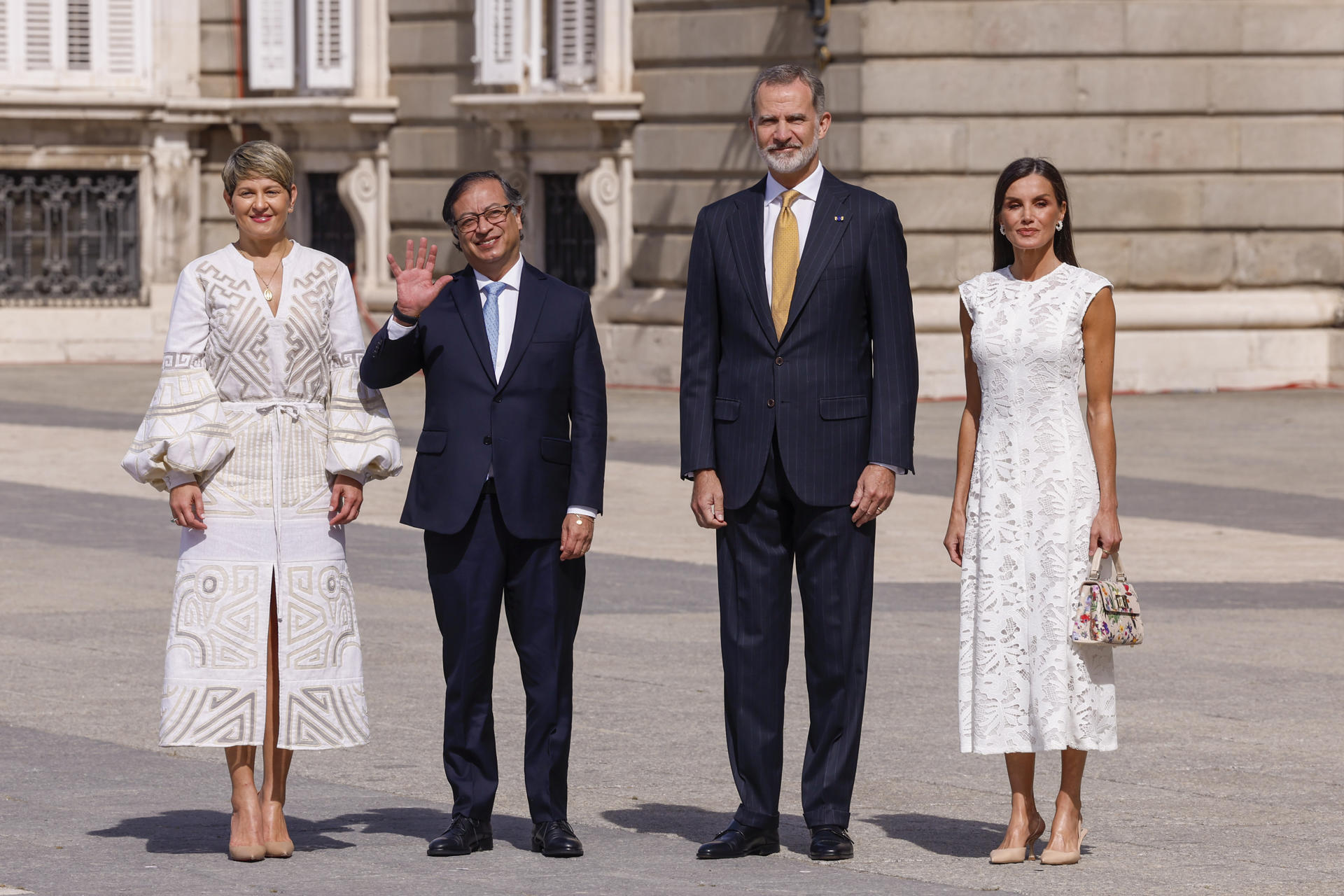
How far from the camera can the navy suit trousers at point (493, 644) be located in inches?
269

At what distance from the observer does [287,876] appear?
21.3 ft

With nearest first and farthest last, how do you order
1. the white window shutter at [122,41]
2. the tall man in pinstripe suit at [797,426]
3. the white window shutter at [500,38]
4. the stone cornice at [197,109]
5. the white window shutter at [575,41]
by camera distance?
the tall man in pinstripe suit at [797,426], the white window shutter at [575,41], the white window shutter at [500,38], the stone cornice at [197,109], the white window shutter at [122,41]

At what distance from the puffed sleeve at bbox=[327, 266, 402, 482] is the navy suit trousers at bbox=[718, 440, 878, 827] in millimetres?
943

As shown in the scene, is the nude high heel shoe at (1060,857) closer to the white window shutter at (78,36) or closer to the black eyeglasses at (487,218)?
the black eyeglasses at (487,218)

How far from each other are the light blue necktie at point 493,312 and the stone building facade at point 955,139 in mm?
15627

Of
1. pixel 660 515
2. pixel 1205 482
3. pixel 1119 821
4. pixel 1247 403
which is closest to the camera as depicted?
pixel 1119 821

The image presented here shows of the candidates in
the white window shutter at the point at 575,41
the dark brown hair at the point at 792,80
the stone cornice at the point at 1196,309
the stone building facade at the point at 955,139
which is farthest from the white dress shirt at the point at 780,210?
the white window shutter at the point at 575,41

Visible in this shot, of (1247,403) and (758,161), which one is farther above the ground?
(758,161)

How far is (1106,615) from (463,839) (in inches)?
70.6

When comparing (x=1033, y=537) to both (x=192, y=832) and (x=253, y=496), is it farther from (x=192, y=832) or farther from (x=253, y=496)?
(x=192, y=832)

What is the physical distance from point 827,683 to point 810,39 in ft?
54.4

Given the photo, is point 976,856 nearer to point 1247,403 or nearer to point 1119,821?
Result: point 1119,821

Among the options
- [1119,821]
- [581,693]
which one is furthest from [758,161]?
[1119,821]

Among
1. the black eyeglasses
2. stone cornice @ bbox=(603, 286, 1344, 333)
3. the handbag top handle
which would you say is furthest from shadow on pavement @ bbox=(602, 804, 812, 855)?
stone cornice @ bbox=(603, 286, 1344, 333)
